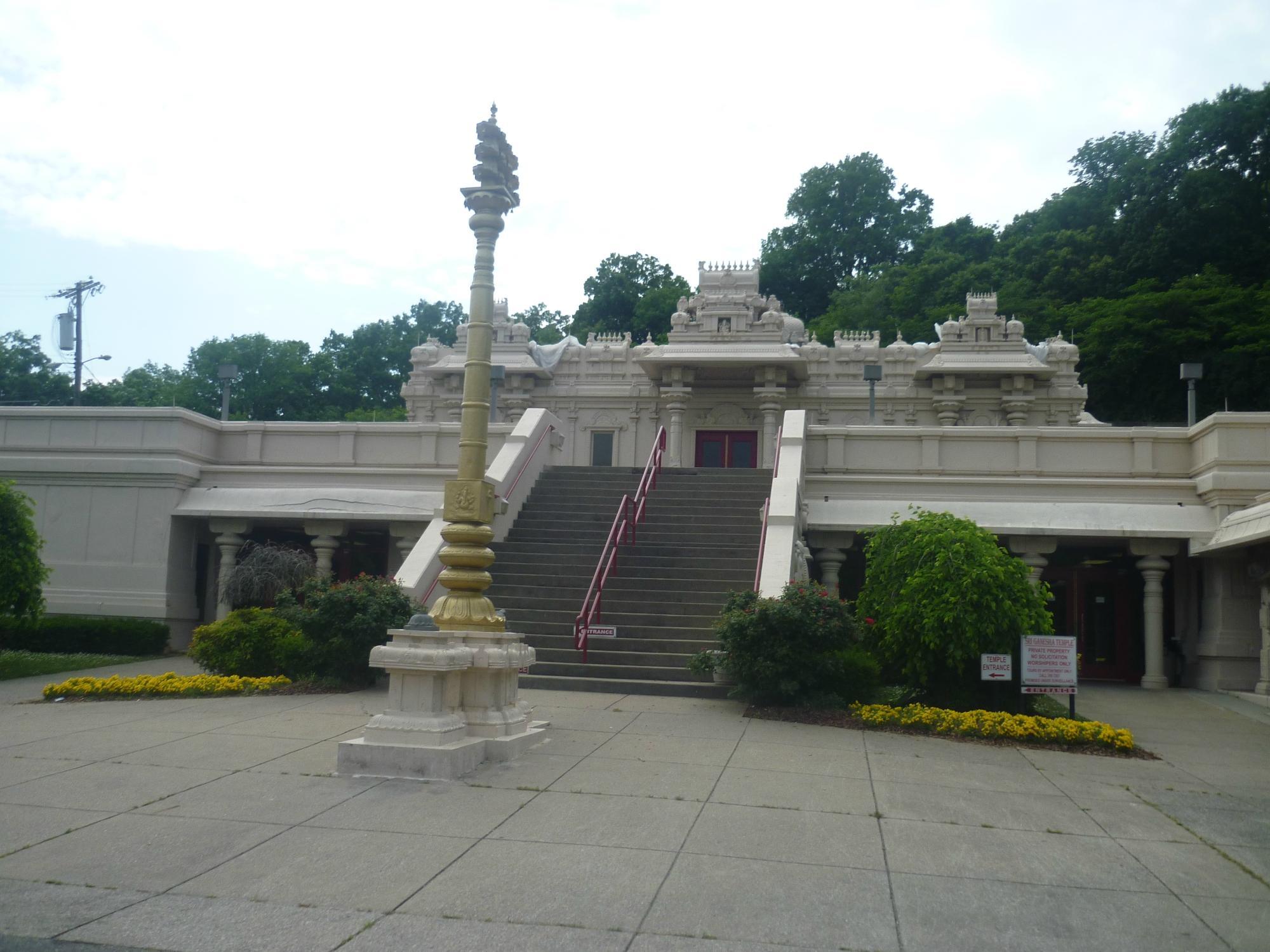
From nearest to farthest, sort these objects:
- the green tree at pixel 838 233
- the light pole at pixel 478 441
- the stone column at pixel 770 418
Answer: the light pole at pixel 478 441, the stone column at pixel 770 418, the green tree at pixel 838 233

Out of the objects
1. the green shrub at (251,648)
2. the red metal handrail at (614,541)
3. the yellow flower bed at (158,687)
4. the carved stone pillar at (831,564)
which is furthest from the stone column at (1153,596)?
the yellow flower bed at (158,687)

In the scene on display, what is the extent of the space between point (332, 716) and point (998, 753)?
6.98 meters

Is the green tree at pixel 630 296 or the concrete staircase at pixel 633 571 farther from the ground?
the green tree at pixel 630 296

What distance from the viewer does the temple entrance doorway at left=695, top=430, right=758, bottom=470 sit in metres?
28.0

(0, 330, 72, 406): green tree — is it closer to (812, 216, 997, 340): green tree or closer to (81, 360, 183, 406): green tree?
(81, 360, 183, 406): green tree

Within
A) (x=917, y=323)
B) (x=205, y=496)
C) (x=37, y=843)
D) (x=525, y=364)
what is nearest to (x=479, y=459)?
(x=37, y=843)

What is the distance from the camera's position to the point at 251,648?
13719 millimetres

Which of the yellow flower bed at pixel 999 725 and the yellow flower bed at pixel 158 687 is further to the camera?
the yellow flower bed at pixel 158 687

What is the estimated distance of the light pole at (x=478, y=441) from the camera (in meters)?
9.41

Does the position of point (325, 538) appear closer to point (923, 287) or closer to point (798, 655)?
point (798, 655)

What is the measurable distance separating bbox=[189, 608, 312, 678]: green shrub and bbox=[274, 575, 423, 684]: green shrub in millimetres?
267

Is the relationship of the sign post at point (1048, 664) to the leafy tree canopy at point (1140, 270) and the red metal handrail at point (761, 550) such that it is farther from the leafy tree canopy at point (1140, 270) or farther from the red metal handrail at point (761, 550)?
the leafy tree canopy at point (1140, 270)

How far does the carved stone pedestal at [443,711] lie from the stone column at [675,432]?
18025mm

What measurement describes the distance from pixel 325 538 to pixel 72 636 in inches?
184
